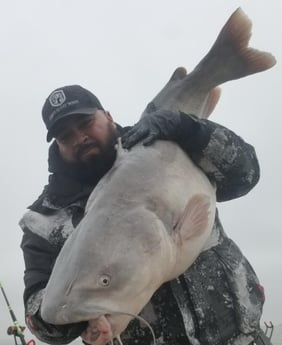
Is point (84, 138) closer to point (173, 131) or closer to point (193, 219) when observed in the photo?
point (173, 131)

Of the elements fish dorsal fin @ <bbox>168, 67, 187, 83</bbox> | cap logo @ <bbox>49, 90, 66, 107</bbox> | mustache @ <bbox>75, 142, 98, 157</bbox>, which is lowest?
mustache @ <bbox>75, 142, 98, 157</bbox>

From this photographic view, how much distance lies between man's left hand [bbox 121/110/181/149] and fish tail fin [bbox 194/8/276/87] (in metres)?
0.95

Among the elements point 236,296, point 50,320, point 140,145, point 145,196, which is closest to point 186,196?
point 145,196

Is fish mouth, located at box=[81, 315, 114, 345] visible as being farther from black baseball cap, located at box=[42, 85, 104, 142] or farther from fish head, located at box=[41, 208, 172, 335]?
black baseball cap, located at box=[42, 85, 104, 142]

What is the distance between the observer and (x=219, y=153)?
3.82 metres

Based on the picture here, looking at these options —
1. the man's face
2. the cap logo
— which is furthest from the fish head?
the cap logo

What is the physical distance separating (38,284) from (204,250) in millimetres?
1202

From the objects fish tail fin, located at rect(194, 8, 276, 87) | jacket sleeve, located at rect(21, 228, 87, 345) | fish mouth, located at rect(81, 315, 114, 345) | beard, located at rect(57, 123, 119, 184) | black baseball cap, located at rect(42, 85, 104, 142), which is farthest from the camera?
fish tail fin, located at rect(194, 8, 276, 87)

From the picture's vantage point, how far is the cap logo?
4262mm

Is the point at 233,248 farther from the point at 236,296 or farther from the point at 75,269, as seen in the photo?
the point at 75,269

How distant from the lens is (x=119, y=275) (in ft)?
9.43

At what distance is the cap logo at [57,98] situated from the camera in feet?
14.0

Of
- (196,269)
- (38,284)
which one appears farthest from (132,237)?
(38,284)

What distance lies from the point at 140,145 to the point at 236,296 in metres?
1.26
